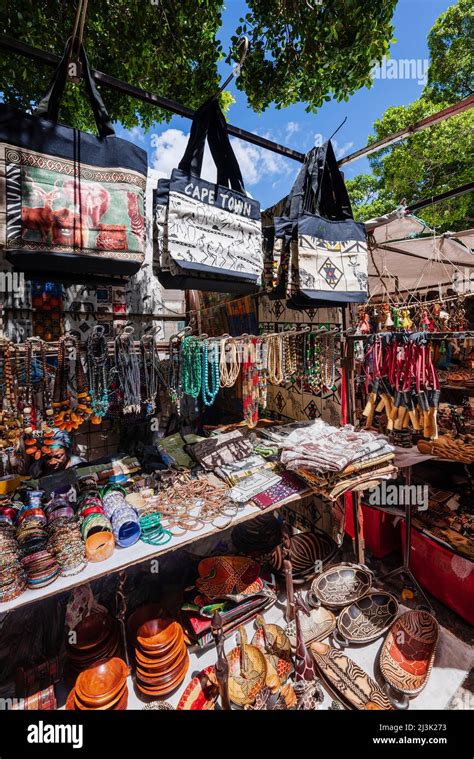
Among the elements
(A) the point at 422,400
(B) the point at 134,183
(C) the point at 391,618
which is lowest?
(C) the point at 391,618

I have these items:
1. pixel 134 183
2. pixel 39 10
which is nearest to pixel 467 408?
pixel 134 183

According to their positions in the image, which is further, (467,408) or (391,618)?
(467,408)

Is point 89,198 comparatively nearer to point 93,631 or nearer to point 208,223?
point 208,223

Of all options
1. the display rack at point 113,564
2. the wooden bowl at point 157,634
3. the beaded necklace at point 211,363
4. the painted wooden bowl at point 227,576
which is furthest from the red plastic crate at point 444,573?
the beaded necklace at point 211,363

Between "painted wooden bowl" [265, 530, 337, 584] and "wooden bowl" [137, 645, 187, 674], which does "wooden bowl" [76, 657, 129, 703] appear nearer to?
"wooden bowl" [137, 645, 187, 674]

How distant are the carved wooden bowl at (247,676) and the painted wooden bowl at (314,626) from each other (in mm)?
400

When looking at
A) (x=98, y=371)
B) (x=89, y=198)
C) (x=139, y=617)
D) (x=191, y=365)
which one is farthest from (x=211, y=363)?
(x=139, y=617)

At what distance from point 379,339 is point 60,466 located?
3.58m

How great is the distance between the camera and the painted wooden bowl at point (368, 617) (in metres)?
3.11

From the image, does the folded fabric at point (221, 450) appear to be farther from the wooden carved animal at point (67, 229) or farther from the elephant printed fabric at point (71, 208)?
the wooden carved animal at point (67, 229)

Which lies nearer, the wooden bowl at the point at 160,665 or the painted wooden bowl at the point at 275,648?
the wooden bowl at the point at 160,665

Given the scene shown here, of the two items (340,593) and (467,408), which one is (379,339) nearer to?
(340,593)

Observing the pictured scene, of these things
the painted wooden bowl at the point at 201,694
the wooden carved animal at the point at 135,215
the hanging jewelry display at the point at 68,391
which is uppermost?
the wooden carved animal at the point at 135,215

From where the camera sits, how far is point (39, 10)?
2785 mm
